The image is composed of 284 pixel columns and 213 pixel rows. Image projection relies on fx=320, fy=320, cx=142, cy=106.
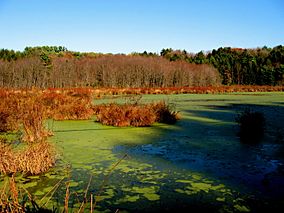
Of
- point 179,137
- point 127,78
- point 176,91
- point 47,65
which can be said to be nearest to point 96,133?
point 179,137

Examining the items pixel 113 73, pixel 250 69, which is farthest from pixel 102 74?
pixel 250 69

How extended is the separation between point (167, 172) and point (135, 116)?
545 centimetres

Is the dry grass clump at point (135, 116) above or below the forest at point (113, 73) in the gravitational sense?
below

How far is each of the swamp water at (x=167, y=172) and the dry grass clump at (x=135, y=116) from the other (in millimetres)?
1194

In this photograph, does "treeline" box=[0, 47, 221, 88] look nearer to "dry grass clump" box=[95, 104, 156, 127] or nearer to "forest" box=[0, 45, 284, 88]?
"forest" box=[0, 45, 284, 88]

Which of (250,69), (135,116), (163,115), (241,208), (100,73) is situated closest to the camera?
(241,208)

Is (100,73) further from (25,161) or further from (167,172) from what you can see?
(167,172)

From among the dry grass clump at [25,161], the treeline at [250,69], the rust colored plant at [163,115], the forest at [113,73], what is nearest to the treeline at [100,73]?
the forest at [113,73]

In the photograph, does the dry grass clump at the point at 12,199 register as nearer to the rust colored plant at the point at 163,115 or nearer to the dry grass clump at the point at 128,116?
the dry grass clump at the point at 128,116

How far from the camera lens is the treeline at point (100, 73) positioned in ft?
171

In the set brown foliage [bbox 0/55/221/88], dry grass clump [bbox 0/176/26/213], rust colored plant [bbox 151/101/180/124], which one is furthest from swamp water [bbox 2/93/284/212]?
brown foliage [bbox 0/55/221/88]

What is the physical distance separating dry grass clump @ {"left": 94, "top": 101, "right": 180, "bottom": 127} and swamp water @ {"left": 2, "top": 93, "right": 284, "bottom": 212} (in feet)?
3.92

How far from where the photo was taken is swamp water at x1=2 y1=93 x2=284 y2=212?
4129 millimetres

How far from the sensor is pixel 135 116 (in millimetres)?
10789
